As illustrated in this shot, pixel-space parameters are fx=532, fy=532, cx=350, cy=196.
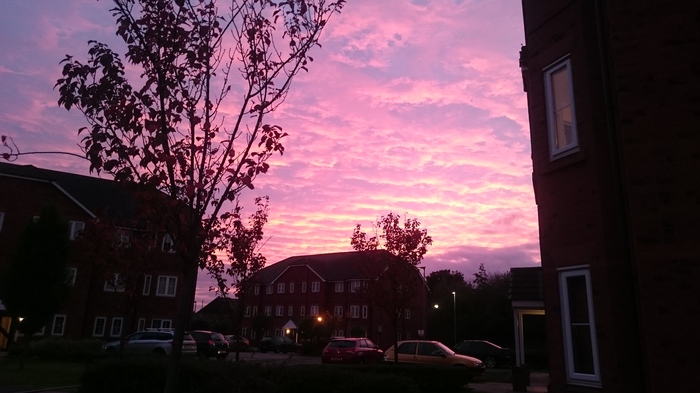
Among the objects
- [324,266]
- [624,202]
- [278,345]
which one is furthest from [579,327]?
[324,266]

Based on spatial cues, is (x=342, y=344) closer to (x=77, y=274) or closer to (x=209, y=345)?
(x=209, y=345)

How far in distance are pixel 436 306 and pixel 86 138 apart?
56.7 meters

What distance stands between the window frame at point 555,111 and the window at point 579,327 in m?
1.84

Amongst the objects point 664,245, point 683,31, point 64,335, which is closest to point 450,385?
point 664,245

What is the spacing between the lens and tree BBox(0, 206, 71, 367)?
26922 mm

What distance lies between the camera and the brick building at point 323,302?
201 ft

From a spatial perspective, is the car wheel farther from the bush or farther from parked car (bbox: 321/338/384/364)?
the bush

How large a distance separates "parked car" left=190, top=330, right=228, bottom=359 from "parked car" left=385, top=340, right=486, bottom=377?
497 inches

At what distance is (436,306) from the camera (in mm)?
59562

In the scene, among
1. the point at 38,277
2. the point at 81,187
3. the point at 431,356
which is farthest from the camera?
the point at 81,187

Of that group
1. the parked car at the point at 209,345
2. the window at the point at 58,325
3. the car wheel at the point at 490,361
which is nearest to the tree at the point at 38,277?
the parked car at the point at 209,345

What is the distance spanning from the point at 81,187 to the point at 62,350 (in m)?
19.0

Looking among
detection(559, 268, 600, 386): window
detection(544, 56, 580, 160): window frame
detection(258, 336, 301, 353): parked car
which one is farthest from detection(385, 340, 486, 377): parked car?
detection(258, 336, 301, 353): parked car

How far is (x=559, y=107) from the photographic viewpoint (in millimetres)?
8688
